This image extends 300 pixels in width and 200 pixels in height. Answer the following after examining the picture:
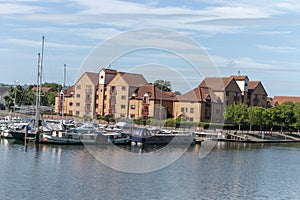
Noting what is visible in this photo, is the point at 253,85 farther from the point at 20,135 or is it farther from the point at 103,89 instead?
the point at 20,135

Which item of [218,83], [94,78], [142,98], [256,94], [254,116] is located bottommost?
[254,116]

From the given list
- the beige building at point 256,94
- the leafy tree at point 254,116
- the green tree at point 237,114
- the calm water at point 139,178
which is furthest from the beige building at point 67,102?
the calm water at point 139,178

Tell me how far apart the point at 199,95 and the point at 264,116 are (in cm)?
761

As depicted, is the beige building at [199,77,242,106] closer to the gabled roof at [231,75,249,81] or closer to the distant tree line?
the gabled roof at [231,75,249,81]

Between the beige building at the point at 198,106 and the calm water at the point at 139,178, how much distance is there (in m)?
22.2

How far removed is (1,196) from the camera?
909 inches

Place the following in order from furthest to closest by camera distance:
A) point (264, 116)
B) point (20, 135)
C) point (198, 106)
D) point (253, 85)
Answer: point (253, 85) < point (198, 106) < point (264, 116) < point (20, 135)

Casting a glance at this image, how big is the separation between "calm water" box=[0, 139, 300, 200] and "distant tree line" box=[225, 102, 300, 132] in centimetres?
2128

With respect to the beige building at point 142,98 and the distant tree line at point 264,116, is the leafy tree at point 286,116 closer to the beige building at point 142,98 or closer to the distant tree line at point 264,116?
the distant tree line at point 264,116

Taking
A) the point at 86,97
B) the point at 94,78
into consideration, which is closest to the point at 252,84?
the point at 94,78

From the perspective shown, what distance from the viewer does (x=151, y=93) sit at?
66000 mm

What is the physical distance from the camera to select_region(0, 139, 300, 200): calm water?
24.9 metres

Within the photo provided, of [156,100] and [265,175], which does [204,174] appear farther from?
[156,100]

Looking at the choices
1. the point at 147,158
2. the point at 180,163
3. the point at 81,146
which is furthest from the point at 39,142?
the point at 180,163
